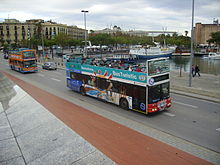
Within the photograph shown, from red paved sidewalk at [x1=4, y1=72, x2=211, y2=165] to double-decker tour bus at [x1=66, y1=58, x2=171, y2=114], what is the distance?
234 cm

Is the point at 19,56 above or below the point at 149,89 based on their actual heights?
above

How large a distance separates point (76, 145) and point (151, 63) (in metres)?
6.84

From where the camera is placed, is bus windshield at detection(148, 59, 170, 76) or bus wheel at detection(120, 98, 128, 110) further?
bus wheel at detection(120, 98, 128, 110)

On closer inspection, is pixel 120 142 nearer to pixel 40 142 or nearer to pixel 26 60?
pixel 40 142

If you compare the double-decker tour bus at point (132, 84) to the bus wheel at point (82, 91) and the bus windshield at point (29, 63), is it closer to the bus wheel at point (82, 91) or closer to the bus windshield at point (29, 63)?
the bus wheel at point (82, 91)

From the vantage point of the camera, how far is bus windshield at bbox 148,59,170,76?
13.5 meters

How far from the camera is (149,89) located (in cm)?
1358

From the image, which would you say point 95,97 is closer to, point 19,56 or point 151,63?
point 151,63

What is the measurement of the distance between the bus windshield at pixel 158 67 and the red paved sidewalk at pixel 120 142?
13.1ft

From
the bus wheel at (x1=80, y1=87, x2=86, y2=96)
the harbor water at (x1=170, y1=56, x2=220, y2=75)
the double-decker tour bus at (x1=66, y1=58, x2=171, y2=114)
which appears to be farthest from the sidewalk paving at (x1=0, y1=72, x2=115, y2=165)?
the harbor water at (x1=170, y1=56, x2=220, y2=75)

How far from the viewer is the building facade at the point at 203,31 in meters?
141

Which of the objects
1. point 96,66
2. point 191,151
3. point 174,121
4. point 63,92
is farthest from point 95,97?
point 191,151

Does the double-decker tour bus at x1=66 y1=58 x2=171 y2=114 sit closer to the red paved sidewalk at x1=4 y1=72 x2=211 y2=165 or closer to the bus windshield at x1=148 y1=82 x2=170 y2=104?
the bus windshield at x1=148 y1=82 x2=170 y2=104

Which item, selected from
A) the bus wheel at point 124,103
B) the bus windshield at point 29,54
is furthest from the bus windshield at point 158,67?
the bus windshield at point 29,54
